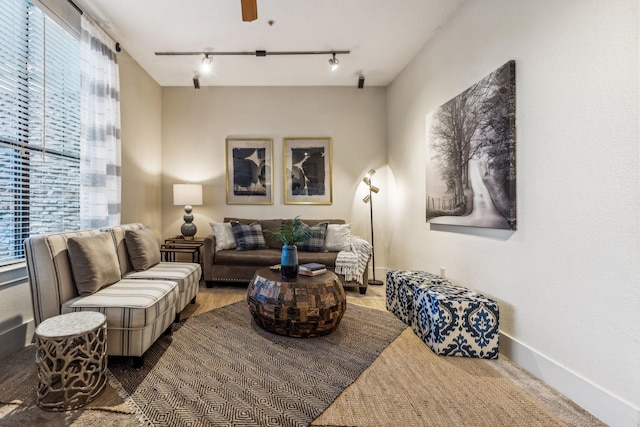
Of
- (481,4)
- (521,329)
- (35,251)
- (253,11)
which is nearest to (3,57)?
(35,251)

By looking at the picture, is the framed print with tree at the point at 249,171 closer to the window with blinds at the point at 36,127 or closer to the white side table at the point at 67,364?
the window with blinds at the point at 36,127

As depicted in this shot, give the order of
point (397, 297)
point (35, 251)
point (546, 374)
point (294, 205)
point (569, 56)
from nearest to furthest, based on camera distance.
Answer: point (569, 56) < point (546, 374) < point (35, 251) < point (397, 297) < point (294, 205)

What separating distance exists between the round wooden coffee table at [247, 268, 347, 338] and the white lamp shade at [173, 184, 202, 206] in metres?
2.19

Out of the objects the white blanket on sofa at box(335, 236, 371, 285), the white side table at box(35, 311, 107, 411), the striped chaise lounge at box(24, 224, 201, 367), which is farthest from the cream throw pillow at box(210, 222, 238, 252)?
the white side table at box(35, 311, 107, 411)

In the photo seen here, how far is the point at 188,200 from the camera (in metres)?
3.84

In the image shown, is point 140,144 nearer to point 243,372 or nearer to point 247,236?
point 247,236

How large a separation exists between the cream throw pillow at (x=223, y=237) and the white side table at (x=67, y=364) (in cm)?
206

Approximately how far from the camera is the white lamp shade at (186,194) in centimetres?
381

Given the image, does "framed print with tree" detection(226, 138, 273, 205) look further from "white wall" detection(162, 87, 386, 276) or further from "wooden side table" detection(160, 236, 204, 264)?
"wooden side table" detection(160, 236, 204, 264)

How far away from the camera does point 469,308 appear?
6.37ft

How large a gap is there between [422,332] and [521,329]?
67 cm

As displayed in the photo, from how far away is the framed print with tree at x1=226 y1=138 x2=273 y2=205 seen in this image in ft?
14.0

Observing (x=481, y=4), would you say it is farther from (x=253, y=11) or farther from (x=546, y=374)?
(x=546, y=374)

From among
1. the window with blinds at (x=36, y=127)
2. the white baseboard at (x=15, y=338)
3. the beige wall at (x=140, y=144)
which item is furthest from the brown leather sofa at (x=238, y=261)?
the white baseboard at (x=15, y=338)
